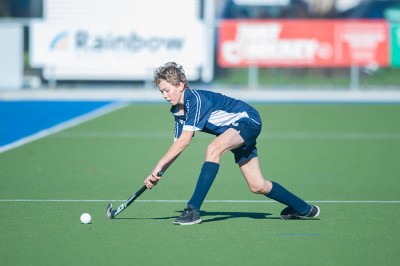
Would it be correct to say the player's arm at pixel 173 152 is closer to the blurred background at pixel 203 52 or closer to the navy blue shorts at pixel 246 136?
the navy blue shorts at pixel 246 136

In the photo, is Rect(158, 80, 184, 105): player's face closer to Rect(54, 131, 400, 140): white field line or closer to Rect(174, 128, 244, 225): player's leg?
Rect(174, 128, 244, 225): player's leg

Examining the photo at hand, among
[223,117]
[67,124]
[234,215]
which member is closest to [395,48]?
[67,124]

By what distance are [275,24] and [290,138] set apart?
9.24 meters

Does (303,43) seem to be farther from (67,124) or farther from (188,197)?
(188,197)

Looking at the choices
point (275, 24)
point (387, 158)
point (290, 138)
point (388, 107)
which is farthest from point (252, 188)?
point (275, 24)

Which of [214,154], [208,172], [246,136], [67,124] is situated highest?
[246,136]

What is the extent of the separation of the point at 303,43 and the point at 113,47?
4.82m

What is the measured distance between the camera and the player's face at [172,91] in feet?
27.1

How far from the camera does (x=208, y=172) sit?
322 inches

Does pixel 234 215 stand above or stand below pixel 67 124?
above

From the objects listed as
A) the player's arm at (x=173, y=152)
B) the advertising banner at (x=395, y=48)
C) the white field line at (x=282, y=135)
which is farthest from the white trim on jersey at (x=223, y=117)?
the advertising banner at (x=395, y=48)

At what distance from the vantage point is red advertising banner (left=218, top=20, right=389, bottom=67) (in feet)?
82.4

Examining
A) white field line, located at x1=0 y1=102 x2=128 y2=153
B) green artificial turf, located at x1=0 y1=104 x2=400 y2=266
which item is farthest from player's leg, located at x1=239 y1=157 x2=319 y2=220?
white field line, located at x1=0 y1=102 x2=128 y2=153

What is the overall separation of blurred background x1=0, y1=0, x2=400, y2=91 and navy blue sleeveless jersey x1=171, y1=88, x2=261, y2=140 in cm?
1672
